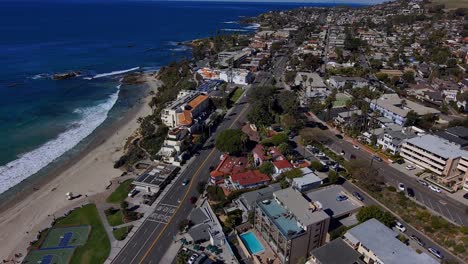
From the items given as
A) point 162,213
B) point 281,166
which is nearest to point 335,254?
point 281,166

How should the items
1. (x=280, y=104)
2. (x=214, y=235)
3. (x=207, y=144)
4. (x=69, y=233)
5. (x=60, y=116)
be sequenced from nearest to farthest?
(x=214, y=235) < (x=69, y=233) < (x=207, y=144) < (x=280, y=104) < (x=60, y=116)

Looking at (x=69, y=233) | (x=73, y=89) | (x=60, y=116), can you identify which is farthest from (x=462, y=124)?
(x=73, y=89)

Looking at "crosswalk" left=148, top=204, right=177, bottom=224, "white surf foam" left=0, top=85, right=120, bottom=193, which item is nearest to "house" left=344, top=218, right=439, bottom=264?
"crosswalk" left=148, top=204, right=177, bottom=224

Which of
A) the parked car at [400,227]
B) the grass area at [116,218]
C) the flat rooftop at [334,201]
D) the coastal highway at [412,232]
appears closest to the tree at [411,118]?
the coastal highway at [412,232]

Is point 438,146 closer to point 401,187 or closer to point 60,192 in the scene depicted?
point 401,187

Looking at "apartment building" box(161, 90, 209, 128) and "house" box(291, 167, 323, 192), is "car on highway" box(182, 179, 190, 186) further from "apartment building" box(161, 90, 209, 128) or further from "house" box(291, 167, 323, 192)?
"apartment building" box(161, 90, 209, 128)

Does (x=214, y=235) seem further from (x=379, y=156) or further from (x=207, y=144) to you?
(x=379, y=156)
